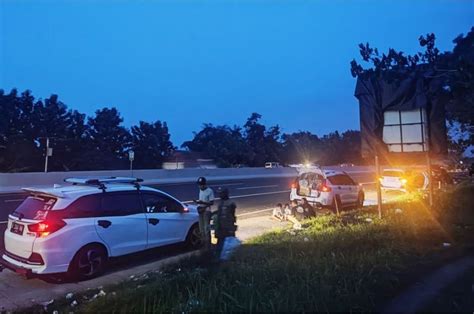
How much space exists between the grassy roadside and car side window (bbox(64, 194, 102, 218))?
180 centimetres

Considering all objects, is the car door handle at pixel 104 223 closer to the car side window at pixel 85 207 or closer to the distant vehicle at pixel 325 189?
the car side window at pixel 85 207

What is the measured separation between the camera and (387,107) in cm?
1008

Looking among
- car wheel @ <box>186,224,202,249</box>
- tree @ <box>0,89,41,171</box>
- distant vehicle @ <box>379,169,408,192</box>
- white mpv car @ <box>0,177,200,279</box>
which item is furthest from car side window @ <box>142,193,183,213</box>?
tree @ <box>0,89,41,171</box>

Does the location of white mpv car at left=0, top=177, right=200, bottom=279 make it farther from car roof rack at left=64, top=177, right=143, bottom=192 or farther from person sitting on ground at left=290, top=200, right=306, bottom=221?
person sitting on ground at left=290, top=200, right=306, bottom=221

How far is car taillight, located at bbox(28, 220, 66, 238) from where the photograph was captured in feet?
22.2

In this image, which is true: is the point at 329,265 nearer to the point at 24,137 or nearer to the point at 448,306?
the point at 448,306

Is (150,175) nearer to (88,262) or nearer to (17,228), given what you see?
(17,228)

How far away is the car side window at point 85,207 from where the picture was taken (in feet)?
23.4

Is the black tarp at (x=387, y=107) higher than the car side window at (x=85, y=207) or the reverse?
higher

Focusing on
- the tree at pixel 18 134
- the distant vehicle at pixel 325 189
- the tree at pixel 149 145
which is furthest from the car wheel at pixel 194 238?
the tree at pixel 149 145

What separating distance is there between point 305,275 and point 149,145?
60791 millimetres

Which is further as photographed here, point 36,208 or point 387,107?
point 387,107

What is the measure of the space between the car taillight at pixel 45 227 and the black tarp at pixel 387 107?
23.5 feet

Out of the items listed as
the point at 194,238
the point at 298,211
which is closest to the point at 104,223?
the point at 194,238
